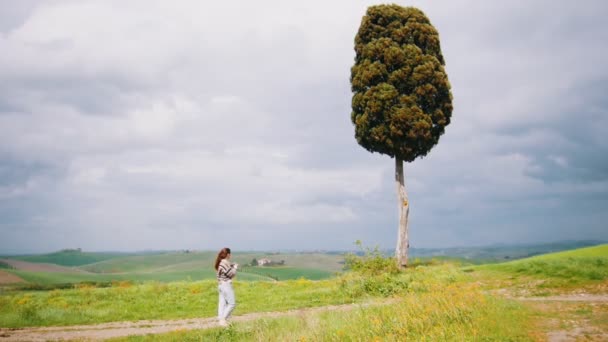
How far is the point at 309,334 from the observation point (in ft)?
34.8

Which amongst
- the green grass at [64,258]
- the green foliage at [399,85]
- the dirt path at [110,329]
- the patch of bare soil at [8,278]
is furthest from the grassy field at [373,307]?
the green grass at [64,258]

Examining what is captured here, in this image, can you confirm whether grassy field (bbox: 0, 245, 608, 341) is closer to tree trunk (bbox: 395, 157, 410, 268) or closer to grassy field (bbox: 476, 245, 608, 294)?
grassy field (bbox: 476, 245, 608, 294)

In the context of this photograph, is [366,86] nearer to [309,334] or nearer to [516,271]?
[516,271]

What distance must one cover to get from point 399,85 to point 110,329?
19816mm

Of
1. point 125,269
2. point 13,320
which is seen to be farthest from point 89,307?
point 125,269

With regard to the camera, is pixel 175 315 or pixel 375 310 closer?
pixel 375 310

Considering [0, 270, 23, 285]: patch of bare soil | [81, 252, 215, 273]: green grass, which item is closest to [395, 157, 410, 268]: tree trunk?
[0, 270, 23, 285]: patch of bare soil

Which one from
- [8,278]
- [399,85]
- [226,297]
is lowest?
[8,278]

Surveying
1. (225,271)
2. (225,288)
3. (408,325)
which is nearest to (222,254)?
(225,271)

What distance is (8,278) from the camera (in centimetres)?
4056

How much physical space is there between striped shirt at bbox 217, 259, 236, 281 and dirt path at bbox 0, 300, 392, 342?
5.98 feet

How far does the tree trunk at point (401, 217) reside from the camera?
1014 inches

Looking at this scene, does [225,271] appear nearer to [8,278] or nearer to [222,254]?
[222,254]

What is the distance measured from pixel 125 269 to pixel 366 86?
82096 mm
